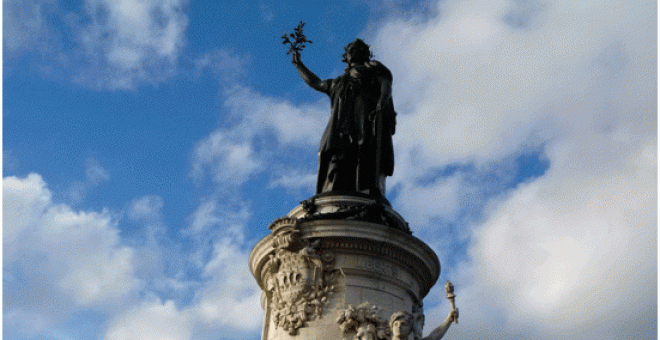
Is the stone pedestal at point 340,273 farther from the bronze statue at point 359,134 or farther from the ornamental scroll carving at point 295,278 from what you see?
the bronze statue at point 359,134

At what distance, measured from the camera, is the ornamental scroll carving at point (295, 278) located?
12344mm

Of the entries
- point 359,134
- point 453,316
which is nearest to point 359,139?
point 359,134

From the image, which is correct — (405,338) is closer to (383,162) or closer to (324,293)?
(324,293)

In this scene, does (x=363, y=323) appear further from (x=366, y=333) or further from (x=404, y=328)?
(x=404, y=328)

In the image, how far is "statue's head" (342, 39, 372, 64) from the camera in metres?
17.4

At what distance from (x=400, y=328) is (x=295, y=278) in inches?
83.1

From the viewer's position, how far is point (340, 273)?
12.7 m

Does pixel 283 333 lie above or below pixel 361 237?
below

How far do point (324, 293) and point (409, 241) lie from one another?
75.1 inches

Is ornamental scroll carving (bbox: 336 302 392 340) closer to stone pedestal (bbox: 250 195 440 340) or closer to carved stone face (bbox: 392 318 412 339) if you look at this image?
stone pedestal (bbox: 250 195 440 340)

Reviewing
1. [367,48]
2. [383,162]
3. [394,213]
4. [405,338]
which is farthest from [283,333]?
[367,48]

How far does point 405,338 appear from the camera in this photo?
1185 centimetres

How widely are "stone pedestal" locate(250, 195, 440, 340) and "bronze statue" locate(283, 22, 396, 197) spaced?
1745mm

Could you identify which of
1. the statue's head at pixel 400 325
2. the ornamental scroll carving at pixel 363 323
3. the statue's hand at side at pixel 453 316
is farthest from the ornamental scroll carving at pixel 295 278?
the statue's hand at side at pixel 453 316
